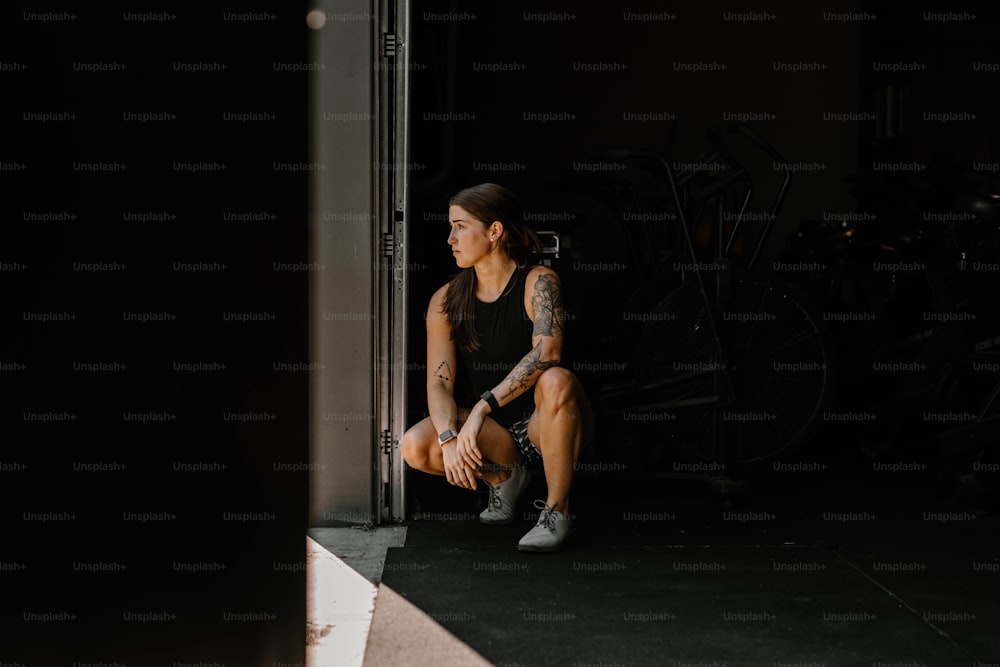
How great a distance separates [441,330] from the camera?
340 centimetres

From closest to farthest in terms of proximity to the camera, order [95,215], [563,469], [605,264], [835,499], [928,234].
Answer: [95,215], [563,469], [835,499], [928,234], [605,264]

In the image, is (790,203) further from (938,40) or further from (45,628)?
(45,628)

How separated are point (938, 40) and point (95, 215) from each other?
8022 mm

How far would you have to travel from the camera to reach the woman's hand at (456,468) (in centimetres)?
314

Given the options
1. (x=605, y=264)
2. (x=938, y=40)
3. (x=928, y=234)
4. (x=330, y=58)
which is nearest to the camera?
(x=330, y=58)

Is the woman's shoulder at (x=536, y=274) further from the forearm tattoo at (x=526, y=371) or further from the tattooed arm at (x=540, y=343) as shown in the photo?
the forearm tattoo at (x=526, y=371)

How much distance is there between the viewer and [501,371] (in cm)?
338

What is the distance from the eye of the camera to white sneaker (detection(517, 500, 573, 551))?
3191 mm

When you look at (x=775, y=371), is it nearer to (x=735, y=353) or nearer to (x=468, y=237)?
(x=735, y=353)

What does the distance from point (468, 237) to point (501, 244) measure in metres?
0.12

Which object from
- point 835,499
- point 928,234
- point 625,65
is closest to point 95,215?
point 835,499

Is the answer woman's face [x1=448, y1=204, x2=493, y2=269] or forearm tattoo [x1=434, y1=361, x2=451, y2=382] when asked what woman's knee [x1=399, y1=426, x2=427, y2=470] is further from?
woman's face [x1=448, y1=204, x2=493, y2=269]

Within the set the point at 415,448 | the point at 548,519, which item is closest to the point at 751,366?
the point at 548,519

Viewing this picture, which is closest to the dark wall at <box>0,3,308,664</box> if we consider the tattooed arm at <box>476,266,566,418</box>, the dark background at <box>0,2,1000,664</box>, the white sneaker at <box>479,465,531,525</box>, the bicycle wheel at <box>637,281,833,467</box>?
the dark background at <box>0,2,1000,664</box>
